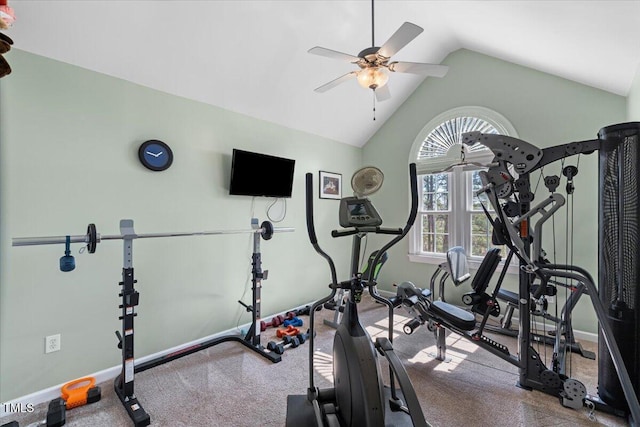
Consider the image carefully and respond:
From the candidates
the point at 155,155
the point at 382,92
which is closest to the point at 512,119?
the point at 382,92

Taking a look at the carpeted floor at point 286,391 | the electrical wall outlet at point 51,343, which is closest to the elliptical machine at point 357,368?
the carpeted floor at point 286,391

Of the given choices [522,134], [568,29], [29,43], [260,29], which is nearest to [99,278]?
[29,43]

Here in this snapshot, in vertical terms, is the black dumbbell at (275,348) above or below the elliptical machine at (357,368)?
below

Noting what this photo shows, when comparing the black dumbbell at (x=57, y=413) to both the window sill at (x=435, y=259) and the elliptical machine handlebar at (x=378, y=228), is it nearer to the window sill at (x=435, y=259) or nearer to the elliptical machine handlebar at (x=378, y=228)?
the elliptical machine handlebar at (x=378, y=228)

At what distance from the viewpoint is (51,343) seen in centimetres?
208

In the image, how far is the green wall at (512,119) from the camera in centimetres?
299

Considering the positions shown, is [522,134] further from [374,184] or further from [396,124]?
[374,184]

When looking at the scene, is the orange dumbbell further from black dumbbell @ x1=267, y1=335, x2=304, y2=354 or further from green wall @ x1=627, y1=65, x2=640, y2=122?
green wall @ x1=627, y1=65, x2=640, y2=122

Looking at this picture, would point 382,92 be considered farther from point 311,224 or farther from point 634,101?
point 634,101

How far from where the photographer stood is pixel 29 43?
76.9 inches

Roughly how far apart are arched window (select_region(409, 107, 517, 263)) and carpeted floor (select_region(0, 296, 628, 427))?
56.4 inches

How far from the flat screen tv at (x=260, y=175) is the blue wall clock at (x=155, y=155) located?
621 mm

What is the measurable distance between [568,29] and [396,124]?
2333mm

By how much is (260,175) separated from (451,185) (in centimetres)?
263
